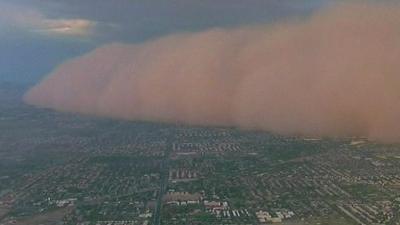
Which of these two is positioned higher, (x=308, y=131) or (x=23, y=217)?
(x=308, y=131)

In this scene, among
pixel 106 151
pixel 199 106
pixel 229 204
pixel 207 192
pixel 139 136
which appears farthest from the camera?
pixel 199 106

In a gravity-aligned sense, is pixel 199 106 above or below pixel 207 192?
above

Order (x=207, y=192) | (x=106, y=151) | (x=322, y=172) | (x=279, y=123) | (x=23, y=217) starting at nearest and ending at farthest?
(x=23, y=217) → (x=207, y=192) → (x=322, y=172) → (x=106, y=151) → (x=279, y=123)

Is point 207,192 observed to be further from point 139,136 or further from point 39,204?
point 139,136

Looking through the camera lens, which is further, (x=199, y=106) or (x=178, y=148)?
(x=199, y=106)

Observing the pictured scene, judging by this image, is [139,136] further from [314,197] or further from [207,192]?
[314,197]

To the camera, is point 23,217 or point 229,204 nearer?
point 23,217

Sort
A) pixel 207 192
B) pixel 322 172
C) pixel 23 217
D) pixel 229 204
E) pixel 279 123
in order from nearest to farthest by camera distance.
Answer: pixel 23 217, pixel 229 204, pixel 207 192, pixel 322 172, pixel 279 123

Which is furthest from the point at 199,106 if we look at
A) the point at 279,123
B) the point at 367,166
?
Result: the point at 367,166

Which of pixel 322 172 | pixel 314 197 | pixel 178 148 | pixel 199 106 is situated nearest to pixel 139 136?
pixel 178 148
